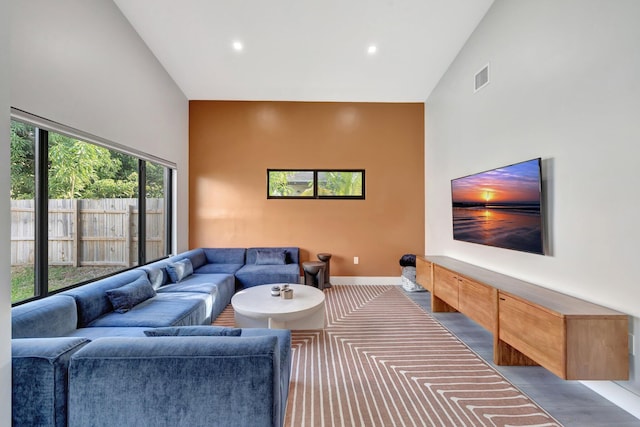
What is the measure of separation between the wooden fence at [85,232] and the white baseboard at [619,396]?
4.40m

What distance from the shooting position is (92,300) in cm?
219

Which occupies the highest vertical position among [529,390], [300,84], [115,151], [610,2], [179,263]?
[300,84]

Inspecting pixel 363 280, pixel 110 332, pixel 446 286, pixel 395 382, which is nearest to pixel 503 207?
pixel 446 286

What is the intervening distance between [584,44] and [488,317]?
224cm

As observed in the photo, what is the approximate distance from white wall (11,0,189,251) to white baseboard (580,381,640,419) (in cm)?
457

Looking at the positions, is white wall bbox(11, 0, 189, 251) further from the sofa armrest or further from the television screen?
the television screen

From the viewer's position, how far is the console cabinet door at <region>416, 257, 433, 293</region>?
3479 millimetres

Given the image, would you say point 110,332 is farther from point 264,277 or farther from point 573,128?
point 573,128

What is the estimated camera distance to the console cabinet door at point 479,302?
87.9 inches

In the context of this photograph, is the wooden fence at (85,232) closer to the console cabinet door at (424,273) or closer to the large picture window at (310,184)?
the large picture window at (310,184)

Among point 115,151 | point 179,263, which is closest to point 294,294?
point 179,263

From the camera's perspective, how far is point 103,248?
112 inches

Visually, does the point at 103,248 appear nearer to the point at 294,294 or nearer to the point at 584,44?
the point at 294,294

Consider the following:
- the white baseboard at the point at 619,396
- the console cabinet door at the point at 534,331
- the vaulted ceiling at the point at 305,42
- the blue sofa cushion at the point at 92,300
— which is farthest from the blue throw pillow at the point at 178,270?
the white baseboard at the point at 619,396
